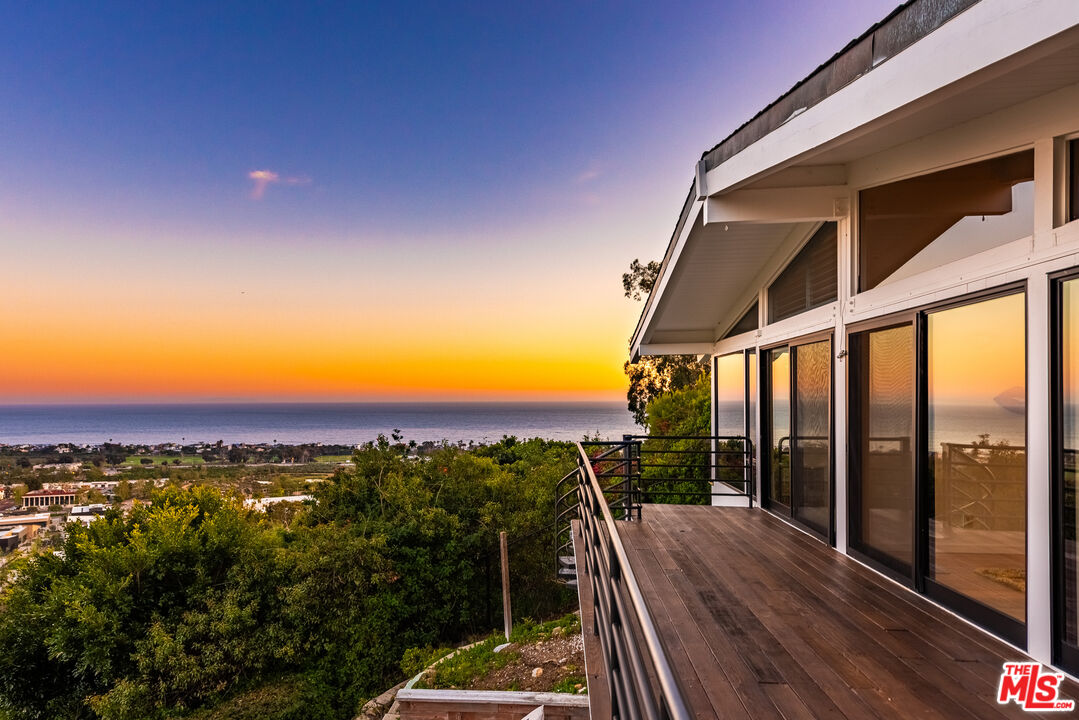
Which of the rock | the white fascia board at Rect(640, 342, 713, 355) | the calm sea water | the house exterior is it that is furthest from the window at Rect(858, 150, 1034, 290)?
the calm sea water

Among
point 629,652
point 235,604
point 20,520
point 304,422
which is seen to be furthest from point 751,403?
point 304,422

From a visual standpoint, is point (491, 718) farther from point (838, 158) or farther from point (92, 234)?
point (92, 234)

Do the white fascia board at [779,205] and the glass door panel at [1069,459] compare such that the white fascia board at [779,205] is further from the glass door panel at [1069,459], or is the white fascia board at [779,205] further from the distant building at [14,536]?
the distant building at [14,536]

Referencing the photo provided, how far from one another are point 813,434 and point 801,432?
0.98ft

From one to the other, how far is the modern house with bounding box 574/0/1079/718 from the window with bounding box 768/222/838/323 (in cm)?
3

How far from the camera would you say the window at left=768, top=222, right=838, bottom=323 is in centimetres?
497

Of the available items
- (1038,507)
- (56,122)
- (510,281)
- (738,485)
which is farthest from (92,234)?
(1038,507)

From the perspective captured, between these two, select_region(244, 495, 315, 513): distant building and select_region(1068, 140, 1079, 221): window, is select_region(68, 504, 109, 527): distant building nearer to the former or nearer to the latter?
select_region(244, 495, 315, 513): distant building

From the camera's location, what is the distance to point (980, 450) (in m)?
3.13

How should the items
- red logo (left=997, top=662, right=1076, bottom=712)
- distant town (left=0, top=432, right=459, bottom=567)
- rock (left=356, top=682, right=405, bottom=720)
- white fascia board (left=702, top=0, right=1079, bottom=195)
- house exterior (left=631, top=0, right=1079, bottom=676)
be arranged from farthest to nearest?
distant town (left=0, top=432, right=459, bottom=567)
rock (left=356, top=682, right=405, bottom=720)
house exterior (left=631, top=0, right=1079, bottom=676)
red logo (left=997, top=662, right=1076, bottom=712)
white fascia board (left=702, top=0, right=1079, bottom=195)

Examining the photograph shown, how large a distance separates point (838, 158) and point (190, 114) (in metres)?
14.1

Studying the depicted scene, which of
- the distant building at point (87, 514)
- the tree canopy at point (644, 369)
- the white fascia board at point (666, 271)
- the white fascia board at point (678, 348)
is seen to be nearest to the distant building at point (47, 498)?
the distant building at point (87, 514)

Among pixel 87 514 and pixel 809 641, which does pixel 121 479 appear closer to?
pixel 87 514

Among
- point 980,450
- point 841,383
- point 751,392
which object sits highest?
point 841,383
